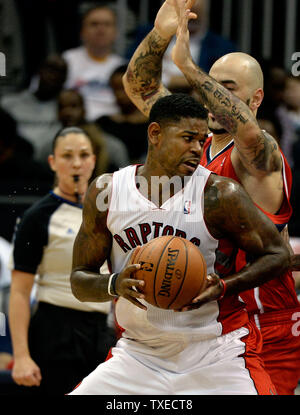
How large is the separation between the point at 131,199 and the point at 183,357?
0.78m

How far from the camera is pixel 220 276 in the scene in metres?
3.67

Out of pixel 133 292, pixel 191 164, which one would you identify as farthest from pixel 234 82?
pixel 133 292

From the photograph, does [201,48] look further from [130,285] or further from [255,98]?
[130,285]

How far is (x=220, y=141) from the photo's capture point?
441cm

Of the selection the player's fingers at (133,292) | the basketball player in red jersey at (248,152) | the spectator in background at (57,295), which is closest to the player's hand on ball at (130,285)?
the player's fingers at (133,292)

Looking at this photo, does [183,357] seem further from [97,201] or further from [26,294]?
[26,294]

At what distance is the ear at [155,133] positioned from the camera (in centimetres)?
367

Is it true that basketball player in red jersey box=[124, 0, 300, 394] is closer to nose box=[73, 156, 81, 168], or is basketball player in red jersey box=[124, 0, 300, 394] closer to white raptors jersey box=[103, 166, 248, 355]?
white raptors jersey box=[103, 166, 248, 355]

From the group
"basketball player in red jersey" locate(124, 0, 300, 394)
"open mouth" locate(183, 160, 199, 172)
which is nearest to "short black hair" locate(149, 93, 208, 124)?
"open mouth" locate(183, 160, 199, 172)

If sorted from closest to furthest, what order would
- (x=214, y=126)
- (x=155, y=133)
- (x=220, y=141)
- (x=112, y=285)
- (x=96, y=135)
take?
(x=112, y=285) < (x=155, y=133) < (x=214, y=126) < (x=220, y=141) < (x=96, y=135)

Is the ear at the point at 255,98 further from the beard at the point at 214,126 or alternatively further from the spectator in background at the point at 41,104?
the spectator in background at the point at 41,104

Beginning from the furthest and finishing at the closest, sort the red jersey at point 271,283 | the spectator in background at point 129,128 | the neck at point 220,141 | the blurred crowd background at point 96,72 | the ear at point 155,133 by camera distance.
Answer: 1. the spectator in background at point 129,128
2. the blurred crowd background at point 96,72
3. the neck at point 220,141
4. the red jersey at point 271,283
5. the ear at point 155,133

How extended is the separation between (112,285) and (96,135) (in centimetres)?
350

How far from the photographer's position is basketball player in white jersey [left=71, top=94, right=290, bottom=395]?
349cm
